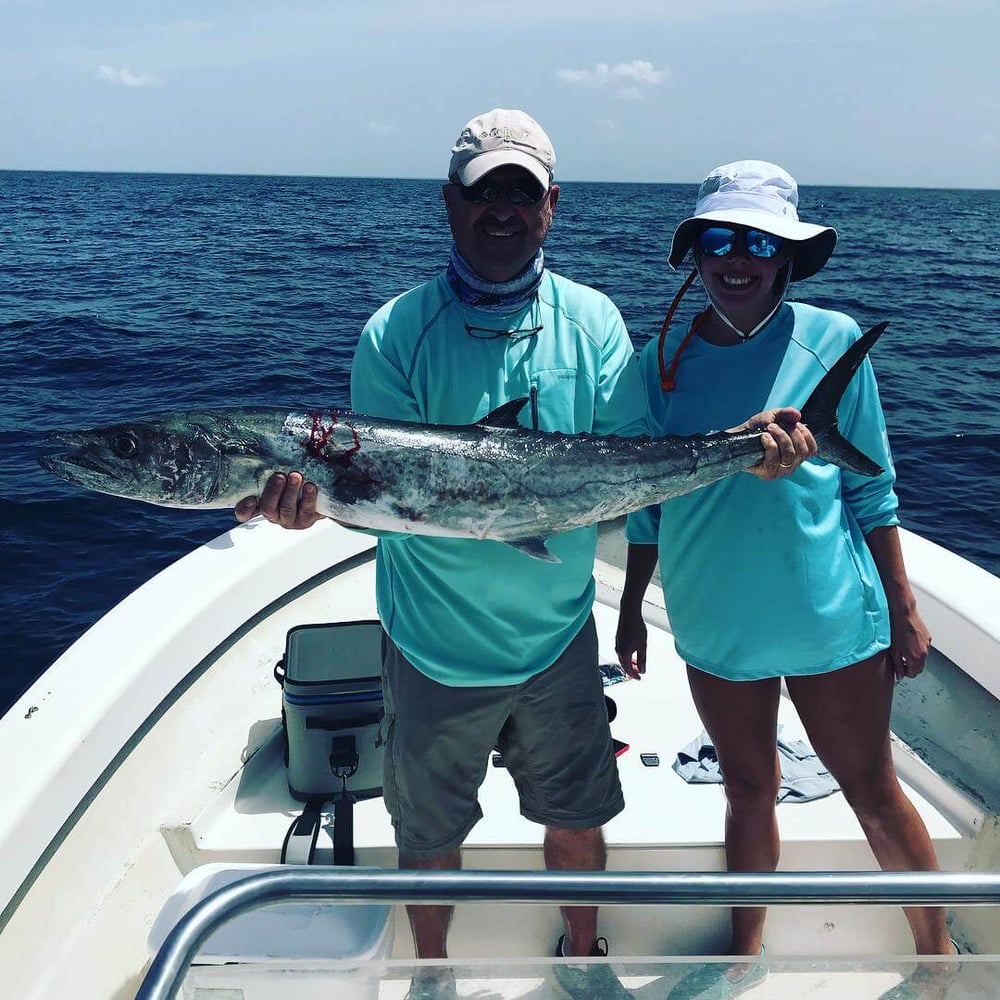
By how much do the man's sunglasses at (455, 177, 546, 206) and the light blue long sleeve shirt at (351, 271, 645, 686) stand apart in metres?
0.27

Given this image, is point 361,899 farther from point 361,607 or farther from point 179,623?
point 361,607

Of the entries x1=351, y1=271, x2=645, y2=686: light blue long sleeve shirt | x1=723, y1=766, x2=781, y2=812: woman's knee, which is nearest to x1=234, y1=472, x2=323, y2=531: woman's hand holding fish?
x1=351, y1=271, x2=645, y2=686: light blue long sleeve shirt

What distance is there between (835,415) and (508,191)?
3.78 ft

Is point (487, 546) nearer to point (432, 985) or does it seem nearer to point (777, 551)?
point (777, 551)

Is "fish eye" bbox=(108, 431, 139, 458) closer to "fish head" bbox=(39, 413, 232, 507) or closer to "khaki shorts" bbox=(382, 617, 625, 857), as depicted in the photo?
"fish head" bbox=(39, 413, 232, 507)

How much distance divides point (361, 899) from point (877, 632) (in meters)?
1.78

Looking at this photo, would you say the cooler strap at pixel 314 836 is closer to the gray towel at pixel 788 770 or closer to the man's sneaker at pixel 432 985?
the man's sneaker at pixel 432 985

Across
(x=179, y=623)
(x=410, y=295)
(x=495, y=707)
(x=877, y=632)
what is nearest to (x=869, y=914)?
(x=877, y=632)

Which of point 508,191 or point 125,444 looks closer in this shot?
point 508,191

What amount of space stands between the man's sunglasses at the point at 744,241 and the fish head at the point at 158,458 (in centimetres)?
156

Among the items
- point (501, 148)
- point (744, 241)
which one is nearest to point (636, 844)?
point (744, 241)

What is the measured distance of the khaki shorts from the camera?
2.52 m

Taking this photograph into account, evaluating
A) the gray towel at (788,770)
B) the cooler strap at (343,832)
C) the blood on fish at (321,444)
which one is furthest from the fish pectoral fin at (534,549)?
the gray towel at (788,770)

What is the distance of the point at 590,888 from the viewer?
1416 millimetres
